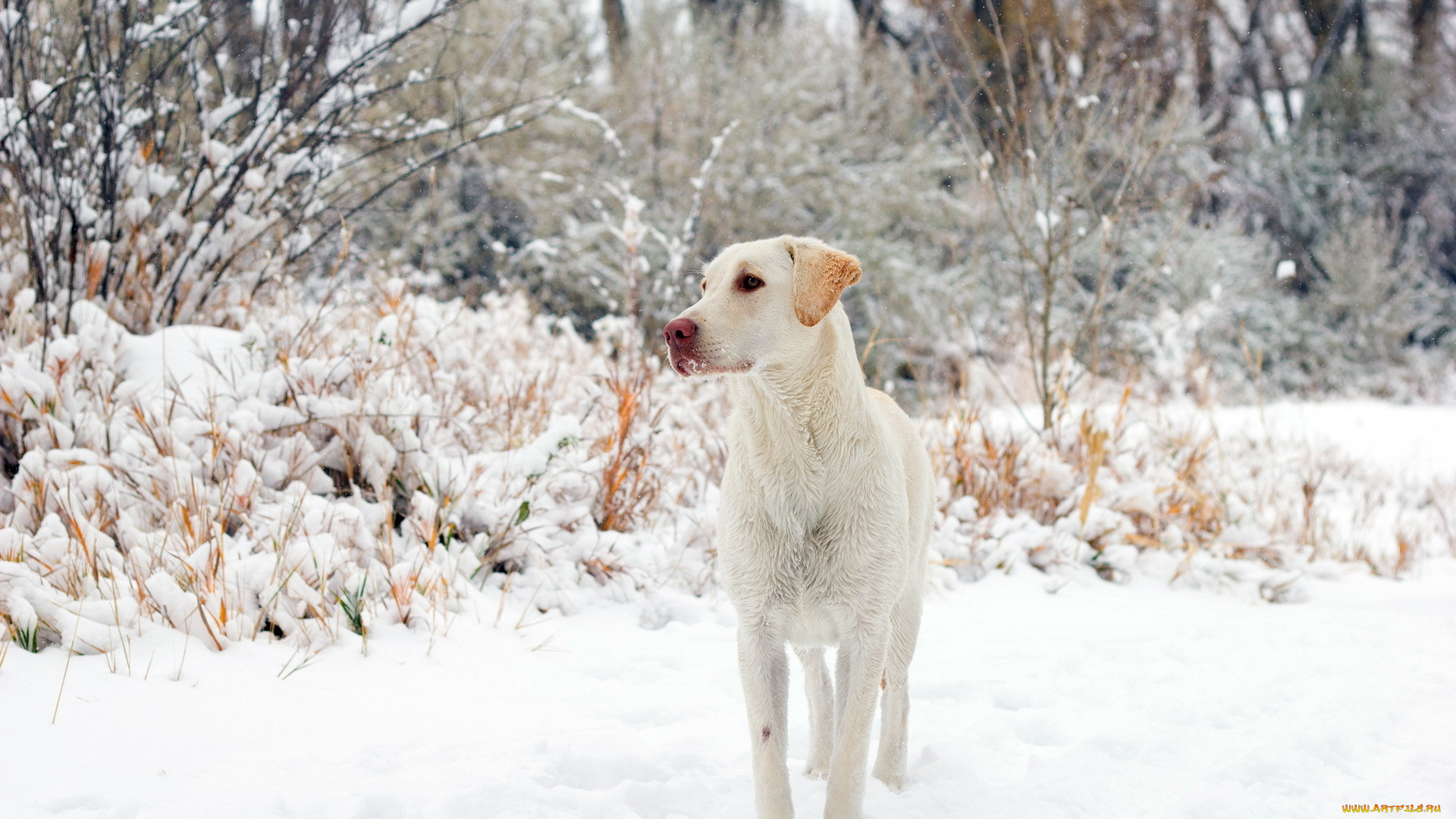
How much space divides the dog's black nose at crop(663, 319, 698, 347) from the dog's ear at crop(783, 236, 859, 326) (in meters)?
0.27

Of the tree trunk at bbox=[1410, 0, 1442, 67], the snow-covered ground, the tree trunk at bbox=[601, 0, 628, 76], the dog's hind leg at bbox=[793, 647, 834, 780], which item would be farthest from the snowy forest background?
the tree trunk at bbox=[1410, 0, 1442, 67]

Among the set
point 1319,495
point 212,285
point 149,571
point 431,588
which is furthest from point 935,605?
point 1319,495

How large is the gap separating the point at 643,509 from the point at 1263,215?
60.5ft

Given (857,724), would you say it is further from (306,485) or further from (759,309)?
(306,485)

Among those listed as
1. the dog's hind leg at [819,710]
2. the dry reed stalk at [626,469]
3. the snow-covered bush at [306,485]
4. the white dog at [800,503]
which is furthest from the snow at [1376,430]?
the white dog at [800,503]

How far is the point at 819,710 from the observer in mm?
2424

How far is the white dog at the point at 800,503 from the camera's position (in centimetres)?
204

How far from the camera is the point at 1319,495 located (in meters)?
6.98

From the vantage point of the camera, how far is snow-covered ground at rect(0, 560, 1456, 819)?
190cm

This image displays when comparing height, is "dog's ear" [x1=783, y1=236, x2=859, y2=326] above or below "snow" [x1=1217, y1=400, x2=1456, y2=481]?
above

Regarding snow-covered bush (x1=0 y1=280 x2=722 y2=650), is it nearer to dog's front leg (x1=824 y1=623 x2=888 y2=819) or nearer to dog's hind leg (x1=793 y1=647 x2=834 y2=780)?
dog's hind leg (x1=793 y1=647 x2=834 y2=780)

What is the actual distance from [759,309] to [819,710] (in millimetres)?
1126

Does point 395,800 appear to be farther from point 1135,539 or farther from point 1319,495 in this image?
point 1319,495

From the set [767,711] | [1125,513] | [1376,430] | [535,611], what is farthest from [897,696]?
[1376,430]
